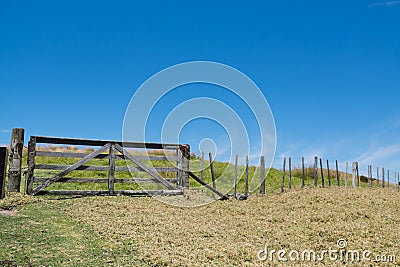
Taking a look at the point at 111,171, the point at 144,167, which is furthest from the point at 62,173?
the point at 144,167

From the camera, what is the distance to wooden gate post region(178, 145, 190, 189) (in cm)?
1605

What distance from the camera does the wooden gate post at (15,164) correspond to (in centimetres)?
1307

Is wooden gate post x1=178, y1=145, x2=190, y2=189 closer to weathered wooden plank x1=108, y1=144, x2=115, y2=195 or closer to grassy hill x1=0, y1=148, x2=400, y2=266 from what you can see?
grassy hill x1=0, y1=148, x2=400, y2=266

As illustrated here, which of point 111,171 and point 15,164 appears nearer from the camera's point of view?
point 15,164

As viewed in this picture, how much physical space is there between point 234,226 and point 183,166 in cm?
644

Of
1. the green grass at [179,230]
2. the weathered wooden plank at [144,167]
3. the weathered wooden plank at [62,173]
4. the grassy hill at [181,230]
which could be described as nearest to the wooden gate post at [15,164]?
the weathered wooden plank at [62,173]

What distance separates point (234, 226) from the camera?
9.97 metres

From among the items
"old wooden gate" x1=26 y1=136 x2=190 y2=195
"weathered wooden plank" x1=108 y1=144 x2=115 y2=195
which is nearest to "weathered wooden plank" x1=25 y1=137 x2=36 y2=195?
"old wooden gate" x1=26 y1=136 x2=190 y2=195

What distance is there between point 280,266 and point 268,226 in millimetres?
3528

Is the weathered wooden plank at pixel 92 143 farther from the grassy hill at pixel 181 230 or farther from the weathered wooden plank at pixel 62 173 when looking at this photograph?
the grassy hill at pixel 181 230

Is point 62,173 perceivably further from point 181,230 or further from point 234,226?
point 234,226

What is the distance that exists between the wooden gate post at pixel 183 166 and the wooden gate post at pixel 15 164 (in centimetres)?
604

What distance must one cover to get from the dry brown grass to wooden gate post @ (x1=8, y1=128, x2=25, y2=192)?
2.30 metres

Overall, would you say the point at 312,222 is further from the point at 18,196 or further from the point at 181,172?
the point at 18,196
